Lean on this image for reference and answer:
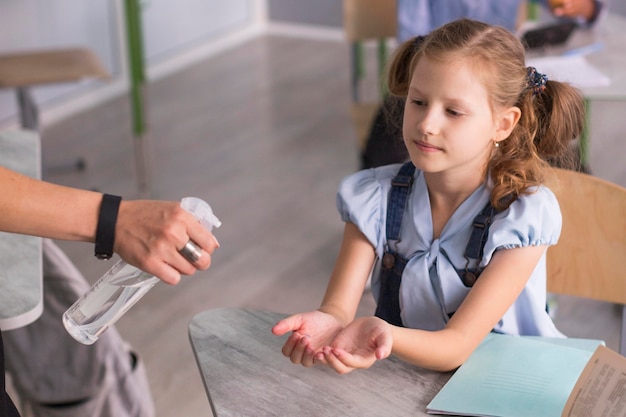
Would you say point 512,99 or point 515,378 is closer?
point 515,378

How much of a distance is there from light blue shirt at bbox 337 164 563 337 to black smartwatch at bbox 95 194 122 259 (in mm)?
380

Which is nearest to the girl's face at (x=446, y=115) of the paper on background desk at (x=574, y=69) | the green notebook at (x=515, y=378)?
the green notebook at (x=515, y=378)

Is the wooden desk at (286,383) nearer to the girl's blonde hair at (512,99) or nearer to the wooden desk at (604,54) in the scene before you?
the girl's blonde hair at (512,99)

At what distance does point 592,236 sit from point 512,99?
269 mm

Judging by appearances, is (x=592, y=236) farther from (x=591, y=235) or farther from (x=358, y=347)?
(x=358, y=347)

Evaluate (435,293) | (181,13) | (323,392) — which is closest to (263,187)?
(181,13)

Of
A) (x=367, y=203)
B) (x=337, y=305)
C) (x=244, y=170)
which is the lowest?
(x=244, y=170)

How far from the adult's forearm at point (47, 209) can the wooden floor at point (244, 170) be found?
0.97 meters

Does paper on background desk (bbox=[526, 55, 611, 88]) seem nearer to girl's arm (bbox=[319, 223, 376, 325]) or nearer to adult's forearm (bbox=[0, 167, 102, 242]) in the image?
girl's arm (bbox=[319, 223, 376, 325])

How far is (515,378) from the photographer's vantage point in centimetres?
115

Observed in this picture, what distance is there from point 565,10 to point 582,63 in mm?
279

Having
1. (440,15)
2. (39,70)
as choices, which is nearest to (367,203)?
(440,15)

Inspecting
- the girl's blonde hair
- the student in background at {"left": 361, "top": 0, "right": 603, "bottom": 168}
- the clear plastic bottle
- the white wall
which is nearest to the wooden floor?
the white wall

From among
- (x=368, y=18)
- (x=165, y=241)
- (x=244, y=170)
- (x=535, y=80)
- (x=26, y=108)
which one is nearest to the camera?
(x=165, y=241)
